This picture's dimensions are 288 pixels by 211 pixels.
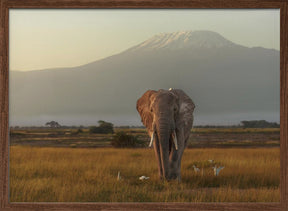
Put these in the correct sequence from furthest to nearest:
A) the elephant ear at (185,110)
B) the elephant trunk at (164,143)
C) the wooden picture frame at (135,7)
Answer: the elephant ear at (185,110) < the elephant trunk at (164,143) < the wooden picture frame at (135,7)

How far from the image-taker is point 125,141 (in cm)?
1909

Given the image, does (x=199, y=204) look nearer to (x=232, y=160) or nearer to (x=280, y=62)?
(x=280, y=62)

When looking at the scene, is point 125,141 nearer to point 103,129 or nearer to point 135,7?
point 103,129

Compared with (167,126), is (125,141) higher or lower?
lower

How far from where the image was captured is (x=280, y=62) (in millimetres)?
7344

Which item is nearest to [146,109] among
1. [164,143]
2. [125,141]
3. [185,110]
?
[185,110]

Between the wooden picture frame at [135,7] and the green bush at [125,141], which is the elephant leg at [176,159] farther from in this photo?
the green bush at [125,141]

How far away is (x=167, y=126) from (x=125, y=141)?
353 inches

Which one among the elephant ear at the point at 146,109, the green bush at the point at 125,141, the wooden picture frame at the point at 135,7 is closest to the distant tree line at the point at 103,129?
the green bush at the point at 125,141

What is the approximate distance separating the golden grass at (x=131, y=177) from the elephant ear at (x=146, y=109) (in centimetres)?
147

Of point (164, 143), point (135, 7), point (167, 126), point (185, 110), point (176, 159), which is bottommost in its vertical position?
point (176, 159)

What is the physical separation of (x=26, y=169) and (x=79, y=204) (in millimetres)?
4625

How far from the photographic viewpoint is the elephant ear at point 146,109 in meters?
11.4

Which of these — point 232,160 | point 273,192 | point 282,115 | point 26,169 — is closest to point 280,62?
point 282,115
